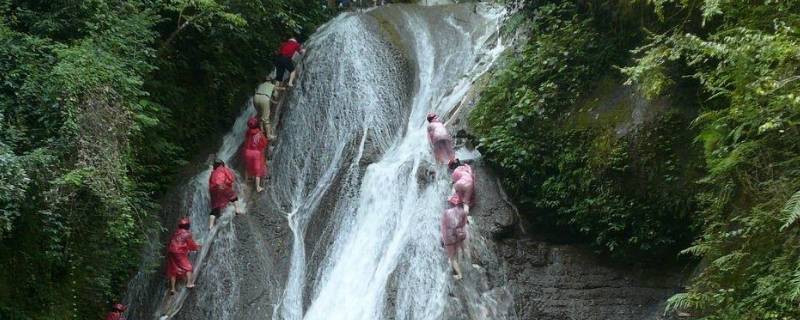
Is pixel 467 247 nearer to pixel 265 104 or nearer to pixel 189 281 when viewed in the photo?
pixel 189 281

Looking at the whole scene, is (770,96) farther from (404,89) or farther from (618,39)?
(404,89)

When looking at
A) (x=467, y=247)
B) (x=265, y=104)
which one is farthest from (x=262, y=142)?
(x=467, y=247)

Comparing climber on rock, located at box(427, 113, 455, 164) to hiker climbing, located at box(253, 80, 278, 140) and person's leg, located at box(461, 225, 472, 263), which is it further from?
hiker climbing, located at box(253, 80, 278, 140)

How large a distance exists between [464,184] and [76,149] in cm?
553

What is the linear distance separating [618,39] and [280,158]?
649 cm

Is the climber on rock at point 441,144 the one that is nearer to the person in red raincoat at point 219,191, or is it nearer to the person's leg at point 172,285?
the person in red raincoat at point 219,191

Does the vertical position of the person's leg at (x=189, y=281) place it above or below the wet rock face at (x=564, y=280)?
below

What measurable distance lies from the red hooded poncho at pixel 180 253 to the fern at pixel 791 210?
9255 mm

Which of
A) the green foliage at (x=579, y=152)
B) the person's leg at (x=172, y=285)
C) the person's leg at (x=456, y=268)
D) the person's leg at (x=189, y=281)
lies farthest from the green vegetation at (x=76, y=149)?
the green foliage at (x=579, y=152)

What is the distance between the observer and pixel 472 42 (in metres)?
18.2

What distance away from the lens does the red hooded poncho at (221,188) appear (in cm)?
1427

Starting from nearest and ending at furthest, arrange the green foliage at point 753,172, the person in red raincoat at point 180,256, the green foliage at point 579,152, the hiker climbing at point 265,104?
the green foliage at point 753,172 → the green foliage at point 579,152 → the person in red raincoat at point 180,256 → the hiker climbing at point 265,104

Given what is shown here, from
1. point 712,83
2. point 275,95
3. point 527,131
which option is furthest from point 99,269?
point 712,83

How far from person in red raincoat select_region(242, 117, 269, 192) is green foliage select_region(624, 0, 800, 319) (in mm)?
8068
